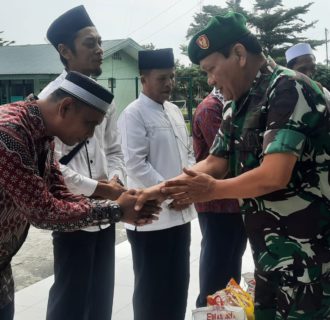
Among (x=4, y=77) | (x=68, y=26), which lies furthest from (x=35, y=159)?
(x=4, y=77)

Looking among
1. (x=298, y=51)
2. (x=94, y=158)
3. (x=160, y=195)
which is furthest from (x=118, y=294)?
(x=298, y=51)

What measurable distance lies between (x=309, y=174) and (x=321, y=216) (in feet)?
0.59

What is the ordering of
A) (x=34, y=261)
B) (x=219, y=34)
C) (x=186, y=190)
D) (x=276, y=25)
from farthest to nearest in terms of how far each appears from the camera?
(x=276, y=25)
(x=34, y=261)
(x=186, y=190)
(x=219, y=34)

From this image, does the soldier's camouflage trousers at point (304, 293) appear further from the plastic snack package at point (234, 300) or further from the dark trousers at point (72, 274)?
the dark trousers at point (72, 274)

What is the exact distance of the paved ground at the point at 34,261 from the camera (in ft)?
15.4

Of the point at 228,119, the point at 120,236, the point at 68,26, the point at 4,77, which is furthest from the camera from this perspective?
the point at 4,77

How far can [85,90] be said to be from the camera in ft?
6.86

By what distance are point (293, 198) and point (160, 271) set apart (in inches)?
54.1

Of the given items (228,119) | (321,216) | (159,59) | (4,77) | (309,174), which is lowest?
(321,216)

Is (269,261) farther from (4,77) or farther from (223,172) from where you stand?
(4,77)

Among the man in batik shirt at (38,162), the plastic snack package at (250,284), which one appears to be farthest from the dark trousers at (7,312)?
the plastic snack package at (250,284)

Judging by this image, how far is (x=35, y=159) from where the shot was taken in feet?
6.62

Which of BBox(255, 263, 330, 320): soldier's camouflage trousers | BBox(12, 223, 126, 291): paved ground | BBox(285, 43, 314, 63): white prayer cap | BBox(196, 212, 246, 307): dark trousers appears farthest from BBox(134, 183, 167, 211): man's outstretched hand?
BBox(285, 43, 314, 63): white prayer cap

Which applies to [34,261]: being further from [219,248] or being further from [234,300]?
[234,300]
